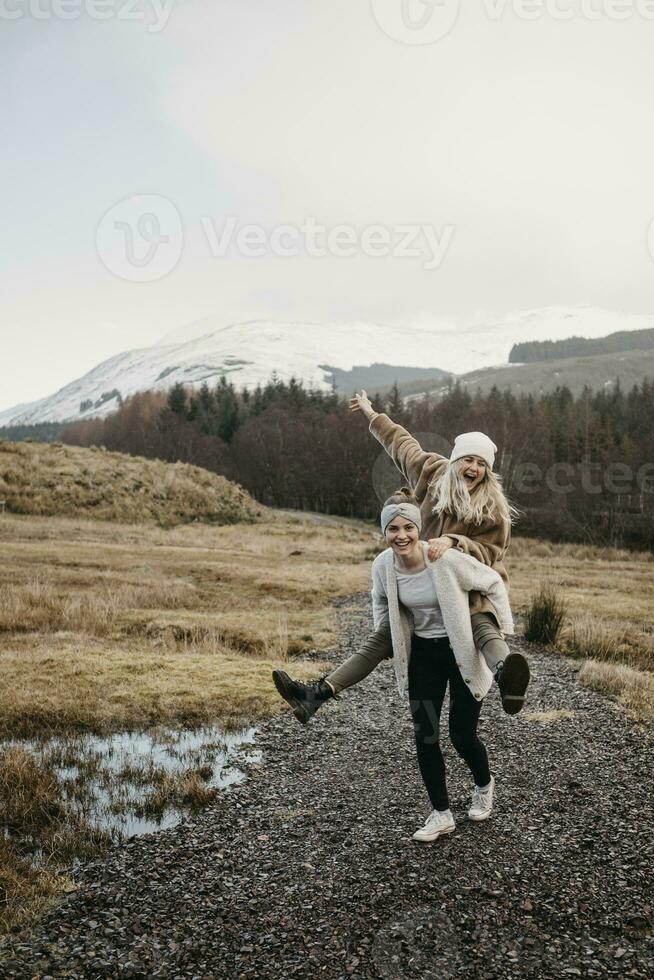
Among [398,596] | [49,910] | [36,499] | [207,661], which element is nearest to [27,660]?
[207,661]

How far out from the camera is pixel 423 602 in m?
4.61

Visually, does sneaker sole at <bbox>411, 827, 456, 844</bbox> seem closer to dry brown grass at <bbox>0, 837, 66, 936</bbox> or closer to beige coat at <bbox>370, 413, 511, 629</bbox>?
beige coat at <bbox>370, 413, 511, 629</bbox>

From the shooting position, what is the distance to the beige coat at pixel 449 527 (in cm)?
463

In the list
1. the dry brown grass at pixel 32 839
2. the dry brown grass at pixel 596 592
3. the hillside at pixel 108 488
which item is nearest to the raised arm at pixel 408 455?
the dry brown grass at pixel 32 839

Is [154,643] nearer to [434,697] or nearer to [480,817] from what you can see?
[480,817]

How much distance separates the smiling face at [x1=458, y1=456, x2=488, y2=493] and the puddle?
345 cm

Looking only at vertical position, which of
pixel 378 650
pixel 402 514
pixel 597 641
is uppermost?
pixel 402 514

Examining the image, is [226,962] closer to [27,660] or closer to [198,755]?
[198,755]

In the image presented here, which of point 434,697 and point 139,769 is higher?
point 434,697

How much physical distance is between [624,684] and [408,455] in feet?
21.3

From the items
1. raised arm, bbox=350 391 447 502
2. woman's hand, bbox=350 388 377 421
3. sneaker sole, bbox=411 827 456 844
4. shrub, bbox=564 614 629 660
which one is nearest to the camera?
sneaker sole, bbox=411 827 456 844

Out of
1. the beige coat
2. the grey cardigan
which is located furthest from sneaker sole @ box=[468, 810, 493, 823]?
the beige coat

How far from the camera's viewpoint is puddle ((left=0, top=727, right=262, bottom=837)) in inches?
226
